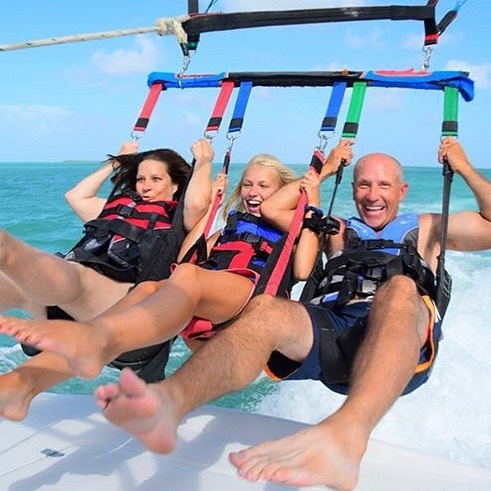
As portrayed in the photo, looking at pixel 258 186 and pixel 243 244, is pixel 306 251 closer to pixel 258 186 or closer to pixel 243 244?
pixel 243 244

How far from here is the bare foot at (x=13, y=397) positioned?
1633mm

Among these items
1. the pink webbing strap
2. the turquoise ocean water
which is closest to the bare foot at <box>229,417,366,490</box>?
the pink webbing strap

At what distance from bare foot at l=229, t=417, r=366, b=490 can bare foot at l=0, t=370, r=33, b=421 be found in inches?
23.6

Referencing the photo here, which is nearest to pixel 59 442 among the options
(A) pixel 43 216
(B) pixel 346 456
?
(B) pixel 346 456

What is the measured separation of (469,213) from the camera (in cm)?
235

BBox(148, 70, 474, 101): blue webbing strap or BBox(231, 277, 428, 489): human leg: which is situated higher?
BBox(148, 70, 474, 101): blue webbing strap

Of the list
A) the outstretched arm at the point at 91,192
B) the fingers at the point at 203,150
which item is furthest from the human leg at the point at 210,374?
the outstretched arm at the point at 91,192

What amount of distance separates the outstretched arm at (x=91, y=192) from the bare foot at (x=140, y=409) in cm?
172

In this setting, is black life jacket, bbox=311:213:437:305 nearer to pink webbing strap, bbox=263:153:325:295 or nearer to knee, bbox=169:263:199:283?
pink webbing strap, bbox=263:153:325:295

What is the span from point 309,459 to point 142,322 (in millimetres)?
502

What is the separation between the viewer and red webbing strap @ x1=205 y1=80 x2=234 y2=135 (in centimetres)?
280

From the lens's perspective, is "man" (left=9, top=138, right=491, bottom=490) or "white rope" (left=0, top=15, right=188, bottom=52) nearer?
"man" (left=9, top=138, right=491, bottom=490)

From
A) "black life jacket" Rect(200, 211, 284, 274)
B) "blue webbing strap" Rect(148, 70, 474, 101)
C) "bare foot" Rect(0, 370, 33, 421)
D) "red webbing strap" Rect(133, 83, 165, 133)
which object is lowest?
"bare foot" Rect(0, 370, 33, 421)

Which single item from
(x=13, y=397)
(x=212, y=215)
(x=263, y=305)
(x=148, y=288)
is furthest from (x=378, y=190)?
(x=13, y=397)
